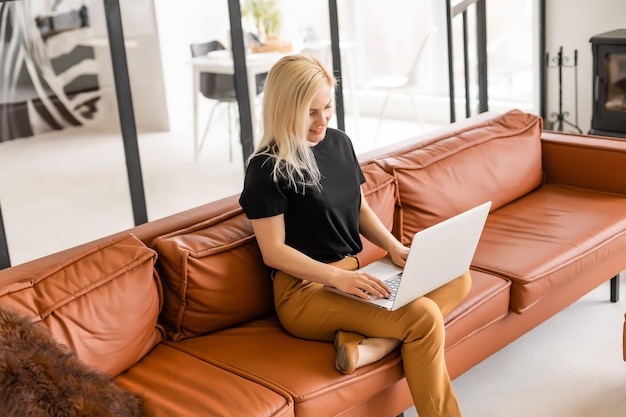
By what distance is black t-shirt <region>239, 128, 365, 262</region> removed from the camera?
2338 millimetres

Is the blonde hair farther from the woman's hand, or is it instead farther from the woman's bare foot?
the woman's bare foot

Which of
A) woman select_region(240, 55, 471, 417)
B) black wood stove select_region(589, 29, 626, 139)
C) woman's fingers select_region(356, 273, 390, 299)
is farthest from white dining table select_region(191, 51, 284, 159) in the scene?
black wood stove select_region(589, 29, 626, 139)

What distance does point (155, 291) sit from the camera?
7.59 feet

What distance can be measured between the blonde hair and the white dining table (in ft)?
3.76

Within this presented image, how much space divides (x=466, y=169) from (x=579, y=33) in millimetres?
2149

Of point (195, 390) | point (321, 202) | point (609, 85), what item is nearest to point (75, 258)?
point (195, 390)

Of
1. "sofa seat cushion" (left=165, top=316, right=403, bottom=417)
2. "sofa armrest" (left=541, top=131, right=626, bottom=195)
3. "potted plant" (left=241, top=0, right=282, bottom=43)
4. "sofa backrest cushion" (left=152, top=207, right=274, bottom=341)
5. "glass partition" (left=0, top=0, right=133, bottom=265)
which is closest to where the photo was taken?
"sofa seat cushion" (left=165, top=316, right=403, bottom=417)

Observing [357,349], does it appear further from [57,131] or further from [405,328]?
[57,131]

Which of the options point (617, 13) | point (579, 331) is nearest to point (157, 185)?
point (579, 331)

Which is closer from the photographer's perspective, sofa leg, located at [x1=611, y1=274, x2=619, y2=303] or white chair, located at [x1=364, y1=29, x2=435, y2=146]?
sofa leg, located at [x1=611, y1=274, x2=619, y2=303]

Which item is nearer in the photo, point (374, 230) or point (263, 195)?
point (263, 195)

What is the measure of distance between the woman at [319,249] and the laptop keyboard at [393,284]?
0.09 feet

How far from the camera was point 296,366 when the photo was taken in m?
2.18

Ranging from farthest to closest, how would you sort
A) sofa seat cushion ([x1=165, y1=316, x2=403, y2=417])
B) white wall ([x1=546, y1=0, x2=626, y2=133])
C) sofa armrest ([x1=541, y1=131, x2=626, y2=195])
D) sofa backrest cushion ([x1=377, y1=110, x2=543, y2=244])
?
white wall ([x1=546, y1=0, x2=626, y2=133]) < sofa armrest ([x1=541, y1=131, x2=626, y2=195]) < sofa backrest cushion ([x1=377, y1=110, x2=543, y2=244]) < sofa seat cushion ([x1=165, y1=316, x2=403, y2=417])
